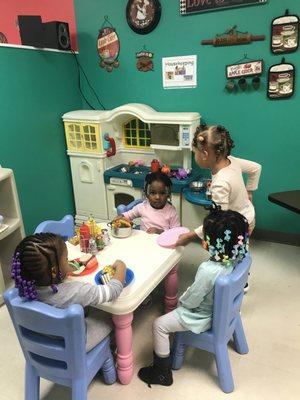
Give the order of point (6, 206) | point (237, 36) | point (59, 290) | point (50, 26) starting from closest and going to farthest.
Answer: point (59, 290) → point (6, 206) → point (237, 36) → point (50, 26)

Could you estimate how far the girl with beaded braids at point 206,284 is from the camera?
1237 millimetres

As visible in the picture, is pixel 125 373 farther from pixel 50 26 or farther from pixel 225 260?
pixel 50 26

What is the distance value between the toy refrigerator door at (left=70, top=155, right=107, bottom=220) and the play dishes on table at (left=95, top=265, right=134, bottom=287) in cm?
159

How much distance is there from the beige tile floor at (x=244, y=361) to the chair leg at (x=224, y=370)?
3cm

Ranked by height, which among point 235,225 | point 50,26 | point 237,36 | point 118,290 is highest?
point 50,26

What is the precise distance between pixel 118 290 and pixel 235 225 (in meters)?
0.50

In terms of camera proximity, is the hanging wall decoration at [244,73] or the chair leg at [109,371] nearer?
the chair leg at [109,371]

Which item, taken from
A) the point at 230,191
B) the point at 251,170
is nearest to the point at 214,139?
the point at 230,191

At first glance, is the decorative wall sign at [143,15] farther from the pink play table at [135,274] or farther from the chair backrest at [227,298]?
the chair backrest at [227,298]

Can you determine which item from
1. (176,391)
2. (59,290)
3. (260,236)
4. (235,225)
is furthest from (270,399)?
(260,236)

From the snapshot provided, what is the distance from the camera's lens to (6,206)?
7.14 ft

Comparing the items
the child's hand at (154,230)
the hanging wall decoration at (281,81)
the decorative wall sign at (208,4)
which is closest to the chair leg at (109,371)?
the child's hand at (154,230)

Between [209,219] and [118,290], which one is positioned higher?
[209,219]

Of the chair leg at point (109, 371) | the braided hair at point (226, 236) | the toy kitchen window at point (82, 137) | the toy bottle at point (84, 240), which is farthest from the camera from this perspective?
the toy kitchen window at point (82, 137)
